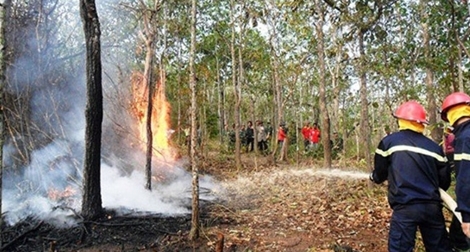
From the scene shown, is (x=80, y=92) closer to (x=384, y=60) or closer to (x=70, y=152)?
(x=70, y=152)

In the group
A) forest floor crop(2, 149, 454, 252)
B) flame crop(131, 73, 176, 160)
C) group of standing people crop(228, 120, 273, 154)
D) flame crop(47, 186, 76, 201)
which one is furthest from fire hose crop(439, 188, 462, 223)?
group of standing people crop(228, 120, 273, 154)

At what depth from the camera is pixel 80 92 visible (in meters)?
11.3

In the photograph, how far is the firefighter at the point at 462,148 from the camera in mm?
3262

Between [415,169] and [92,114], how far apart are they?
20.8 feet

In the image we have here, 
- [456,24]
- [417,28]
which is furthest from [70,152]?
[417,28]

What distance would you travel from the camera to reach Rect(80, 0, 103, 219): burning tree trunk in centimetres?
771

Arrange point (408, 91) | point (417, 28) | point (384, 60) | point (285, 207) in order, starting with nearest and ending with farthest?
point (285, 207), point (384, 60), point (408, 91), point (417, 28)

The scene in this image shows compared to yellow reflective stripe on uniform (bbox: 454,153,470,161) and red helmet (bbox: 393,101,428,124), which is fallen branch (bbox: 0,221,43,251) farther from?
yellow reflective stripe on uniform (bbox: 454,153,470,161)

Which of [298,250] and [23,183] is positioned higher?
[23,183]

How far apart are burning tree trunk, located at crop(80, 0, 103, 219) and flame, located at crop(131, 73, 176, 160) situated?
3.86 m

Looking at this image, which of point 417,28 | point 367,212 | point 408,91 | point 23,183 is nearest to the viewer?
point 367,212

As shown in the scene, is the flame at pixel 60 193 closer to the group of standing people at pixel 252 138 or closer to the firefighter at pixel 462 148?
the firefighter at pixel 462 148

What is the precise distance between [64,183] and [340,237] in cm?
696

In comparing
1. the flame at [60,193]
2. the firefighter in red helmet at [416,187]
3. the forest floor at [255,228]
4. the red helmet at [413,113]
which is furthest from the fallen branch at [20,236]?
the red helmet at [413,113]
